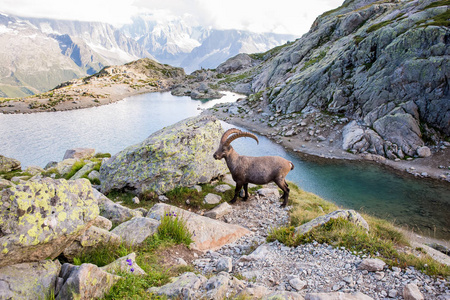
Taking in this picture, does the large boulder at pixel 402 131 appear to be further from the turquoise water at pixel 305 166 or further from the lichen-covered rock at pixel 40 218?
the lichen-covered rock at pixel 40 218

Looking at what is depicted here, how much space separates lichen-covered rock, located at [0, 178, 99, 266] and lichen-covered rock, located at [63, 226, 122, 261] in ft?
1.76

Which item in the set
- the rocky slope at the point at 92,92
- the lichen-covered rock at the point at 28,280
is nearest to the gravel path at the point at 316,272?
the lichen-covered rock at the point at 28,280

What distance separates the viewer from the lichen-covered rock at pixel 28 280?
513 cm

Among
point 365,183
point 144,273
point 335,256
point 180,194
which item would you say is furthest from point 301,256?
point 365,183

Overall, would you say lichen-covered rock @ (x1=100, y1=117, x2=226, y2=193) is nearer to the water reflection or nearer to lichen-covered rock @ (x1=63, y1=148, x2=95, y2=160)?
the water reflection

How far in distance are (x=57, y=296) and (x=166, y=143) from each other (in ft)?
39.8

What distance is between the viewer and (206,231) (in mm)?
10750

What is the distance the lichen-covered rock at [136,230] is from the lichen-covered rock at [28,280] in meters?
2.64

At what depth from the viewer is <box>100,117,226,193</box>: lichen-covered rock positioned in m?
16.1

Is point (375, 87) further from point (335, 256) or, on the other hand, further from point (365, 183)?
point (335, 256)

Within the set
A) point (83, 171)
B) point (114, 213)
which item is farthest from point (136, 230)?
point (83, 171)

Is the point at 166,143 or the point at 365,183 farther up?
the point at 166,143

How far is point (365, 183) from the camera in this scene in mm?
34188

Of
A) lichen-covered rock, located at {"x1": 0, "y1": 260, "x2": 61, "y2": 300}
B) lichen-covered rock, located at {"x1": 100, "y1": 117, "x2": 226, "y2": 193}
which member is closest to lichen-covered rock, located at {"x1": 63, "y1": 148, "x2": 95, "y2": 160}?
lichen-covered rock, located at {"x1": 100, "y1": 117, "x2": 226, "y2": 193}
